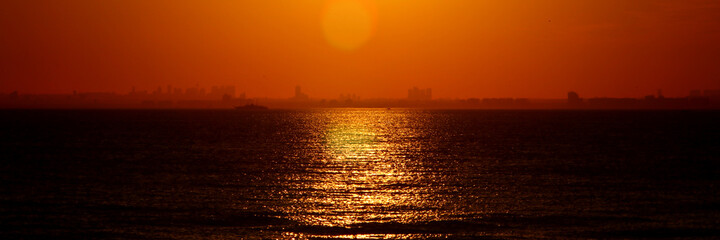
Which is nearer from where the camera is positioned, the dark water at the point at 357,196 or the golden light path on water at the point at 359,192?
the dark water at the point at 357,196

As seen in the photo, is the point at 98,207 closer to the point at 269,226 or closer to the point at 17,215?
the point at 17,215

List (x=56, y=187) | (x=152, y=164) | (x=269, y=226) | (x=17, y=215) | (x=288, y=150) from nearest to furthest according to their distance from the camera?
(x=269, y=226)
(x=17, y=215)
(x=56, y=187)
(x=152, y=164)
(x=288, y=150)

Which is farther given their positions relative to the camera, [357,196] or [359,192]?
[359,192]

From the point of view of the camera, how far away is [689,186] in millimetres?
58125

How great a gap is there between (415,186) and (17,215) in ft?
98.0

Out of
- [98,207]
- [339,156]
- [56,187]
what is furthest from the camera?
[339,156]

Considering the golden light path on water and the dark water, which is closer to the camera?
the dark water

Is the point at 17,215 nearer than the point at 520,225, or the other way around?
the point at 520,225

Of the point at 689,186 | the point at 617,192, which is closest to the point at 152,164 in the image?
the point at 617,192

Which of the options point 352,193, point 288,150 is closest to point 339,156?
point 288,150

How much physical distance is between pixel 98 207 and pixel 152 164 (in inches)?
1285

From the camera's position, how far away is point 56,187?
55781mm

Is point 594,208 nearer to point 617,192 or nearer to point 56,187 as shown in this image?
point 617,192

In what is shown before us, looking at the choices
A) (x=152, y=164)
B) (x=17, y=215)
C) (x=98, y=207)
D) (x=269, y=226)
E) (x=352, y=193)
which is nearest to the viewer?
(x=269, y=226)
